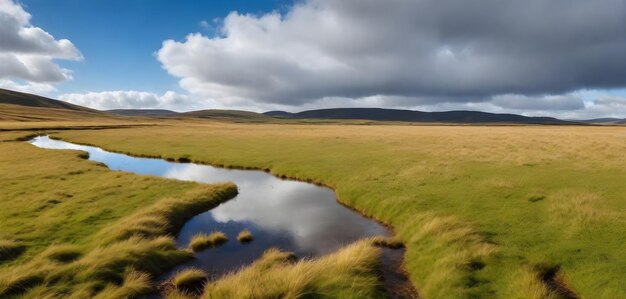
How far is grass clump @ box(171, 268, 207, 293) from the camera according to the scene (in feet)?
47.1

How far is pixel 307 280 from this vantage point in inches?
533

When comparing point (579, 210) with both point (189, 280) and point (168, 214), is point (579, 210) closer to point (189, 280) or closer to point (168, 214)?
point (189, 280)

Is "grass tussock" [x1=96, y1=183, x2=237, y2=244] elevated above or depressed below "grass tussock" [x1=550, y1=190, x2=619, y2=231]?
below

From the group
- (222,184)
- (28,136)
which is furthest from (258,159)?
(28,136)

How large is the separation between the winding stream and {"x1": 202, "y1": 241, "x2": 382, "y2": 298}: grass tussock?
1.09 metres

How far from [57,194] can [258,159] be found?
917 inches

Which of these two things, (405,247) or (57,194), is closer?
(405,247)

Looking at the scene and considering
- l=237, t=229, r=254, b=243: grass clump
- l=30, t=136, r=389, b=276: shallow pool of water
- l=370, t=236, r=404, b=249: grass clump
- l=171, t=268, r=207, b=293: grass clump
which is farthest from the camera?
l=237, t=229, r=254, b=243: grass clump

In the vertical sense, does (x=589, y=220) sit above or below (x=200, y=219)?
above

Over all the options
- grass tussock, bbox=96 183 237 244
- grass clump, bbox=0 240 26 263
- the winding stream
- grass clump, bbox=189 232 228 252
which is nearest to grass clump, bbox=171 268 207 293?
the winding stream

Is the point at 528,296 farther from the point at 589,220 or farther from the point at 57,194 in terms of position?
the point at 57,194

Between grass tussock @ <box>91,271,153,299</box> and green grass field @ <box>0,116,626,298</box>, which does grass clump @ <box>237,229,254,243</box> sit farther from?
grass tussock @ <box>91,271,153,299</box>

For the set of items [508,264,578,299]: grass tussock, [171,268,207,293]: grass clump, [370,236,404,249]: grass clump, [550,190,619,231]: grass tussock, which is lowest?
[171,268,207,293]: grass clump

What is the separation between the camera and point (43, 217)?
2108cm
